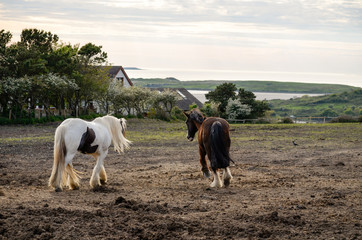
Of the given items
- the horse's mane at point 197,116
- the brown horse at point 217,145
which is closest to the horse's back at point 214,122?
the brown horse at point 217,145

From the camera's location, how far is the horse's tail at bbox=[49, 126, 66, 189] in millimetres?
9453

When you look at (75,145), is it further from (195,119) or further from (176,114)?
(176,114)

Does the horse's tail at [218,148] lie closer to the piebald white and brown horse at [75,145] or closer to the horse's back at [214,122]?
the horse's back at [214,122]

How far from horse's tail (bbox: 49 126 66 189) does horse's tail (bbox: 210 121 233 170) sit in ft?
11.4

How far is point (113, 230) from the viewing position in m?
6.61

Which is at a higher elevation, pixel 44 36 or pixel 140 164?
pixel 44 36

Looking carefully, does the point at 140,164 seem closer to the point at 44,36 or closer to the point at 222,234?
the point at 222,234

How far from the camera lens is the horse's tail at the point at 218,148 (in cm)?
1046

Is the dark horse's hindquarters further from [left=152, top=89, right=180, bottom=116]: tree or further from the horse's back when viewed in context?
[left=152, top=89, right=180, bottom=116]: tree

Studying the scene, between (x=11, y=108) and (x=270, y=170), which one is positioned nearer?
(x=270, y=170)

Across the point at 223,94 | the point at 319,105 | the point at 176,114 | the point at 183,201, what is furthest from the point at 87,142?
the point at 319,105

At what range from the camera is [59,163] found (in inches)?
376

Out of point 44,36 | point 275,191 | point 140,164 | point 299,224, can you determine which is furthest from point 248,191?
point 44,36

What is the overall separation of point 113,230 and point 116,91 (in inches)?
1515
